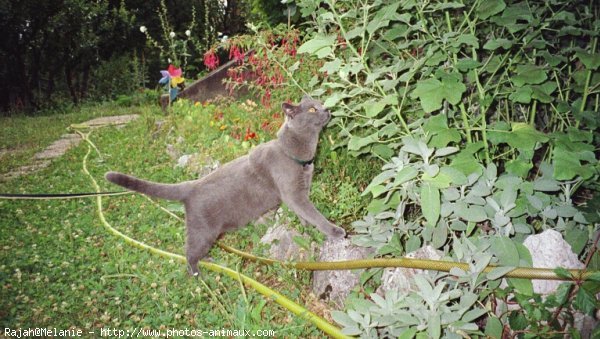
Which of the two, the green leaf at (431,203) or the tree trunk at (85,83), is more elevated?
the green leaf at (431,203)

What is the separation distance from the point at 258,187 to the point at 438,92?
1.03m

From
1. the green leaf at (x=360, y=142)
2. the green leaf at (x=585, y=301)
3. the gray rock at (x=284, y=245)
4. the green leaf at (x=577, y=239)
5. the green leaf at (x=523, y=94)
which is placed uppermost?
the green leaf at (x=523, y=94)

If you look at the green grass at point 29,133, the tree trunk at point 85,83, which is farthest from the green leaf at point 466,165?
the tree trunk at point 85,83

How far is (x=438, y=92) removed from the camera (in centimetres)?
135

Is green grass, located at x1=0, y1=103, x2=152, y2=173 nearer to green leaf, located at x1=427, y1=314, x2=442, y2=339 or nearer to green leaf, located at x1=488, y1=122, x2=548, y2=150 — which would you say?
green leaf, located at x1=427, y1=314, x2=442, y2=339

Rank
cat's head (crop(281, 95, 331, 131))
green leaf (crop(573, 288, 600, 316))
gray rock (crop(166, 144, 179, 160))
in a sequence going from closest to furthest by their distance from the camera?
green leaf (crop(573, 288, 600, 316))
cat's head (crop(281, 95, 331, 131))
gray rock (crop(166, 144, 179, 160))

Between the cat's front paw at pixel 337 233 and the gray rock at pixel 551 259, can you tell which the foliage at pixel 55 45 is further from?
the gray rock at pixel 551 259

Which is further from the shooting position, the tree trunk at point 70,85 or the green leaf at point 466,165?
the tree trunk at point 70,85

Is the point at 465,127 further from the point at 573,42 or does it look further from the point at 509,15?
→ the point at 573,42

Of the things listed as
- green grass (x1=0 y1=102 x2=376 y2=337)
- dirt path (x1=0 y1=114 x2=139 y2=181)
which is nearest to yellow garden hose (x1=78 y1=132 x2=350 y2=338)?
green grass (x1=0 y1=102 x2=376 y2=337)

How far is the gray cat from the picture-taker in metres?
1.96

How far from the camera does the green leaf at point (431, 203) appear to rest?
1.37 meters

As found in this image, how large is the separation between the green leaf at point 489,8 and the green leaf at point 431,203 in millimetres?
632

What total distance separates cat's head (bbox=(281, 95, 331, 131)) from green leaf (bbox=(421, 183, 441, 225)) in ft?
2.26
